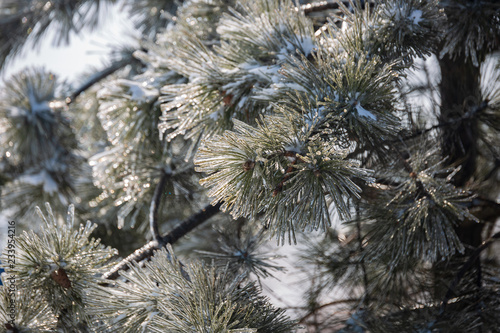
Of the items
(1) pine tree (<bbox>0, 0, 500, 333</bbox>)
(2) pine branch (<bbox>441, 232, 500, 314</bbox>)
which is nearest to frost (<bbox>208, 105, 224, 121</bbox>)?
(1) pine tree (<bbox>0, 0, 500, 333</bbox>)

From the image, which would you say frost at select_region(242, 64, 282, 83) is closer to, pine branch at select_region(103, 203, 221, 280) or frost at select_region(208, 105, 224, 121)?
frost at select_region(208, 105, 224, 121)

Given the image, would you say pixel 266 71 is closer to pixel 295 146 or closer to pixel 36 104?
pixel 295 146

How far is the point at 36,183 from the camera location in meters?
2.04

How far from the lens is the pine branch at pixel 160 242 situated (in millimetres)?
1096

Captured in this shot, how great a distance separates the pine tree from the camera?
30.4 inches

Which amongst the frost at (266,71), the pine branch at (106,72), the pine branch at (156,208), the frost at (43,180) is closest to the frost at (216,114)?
the frost at (266,71)

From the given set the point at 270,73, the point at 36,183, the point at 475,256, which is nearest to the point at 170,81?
the point at 270,73

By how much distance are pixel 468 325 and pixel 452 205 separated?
0.36 metres

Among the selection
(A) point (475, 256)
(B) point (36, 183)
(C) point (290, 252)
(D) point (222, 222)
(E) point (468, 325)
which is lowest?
(E) point (468, 325)

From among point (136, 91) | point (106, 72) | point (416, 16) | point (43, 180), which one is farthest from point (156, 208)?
point (106, 72)

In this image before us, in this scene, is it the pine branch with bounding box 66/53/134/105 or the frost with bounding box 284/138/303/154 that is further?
the pine branch with bounding box 66/53/134/105

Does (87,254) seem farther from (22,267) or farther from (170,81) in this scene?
(170,81)

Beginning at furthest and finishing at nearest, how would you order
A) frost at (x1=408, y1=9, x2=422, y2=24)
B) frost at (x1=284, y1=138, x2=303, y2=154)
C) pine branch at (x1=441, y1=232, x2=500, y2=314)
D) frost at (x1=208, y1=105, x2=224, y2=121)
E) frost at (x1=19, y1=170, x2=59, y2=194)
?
frost at (x1=19, y1=170, x2=59, y2=194)
pine branch at (x1=441, y1=232, x2=500, y2=314)
frost at (x1=208, y1=105, x2=224, y2=121)
frost at (x1=408, y1=9, x2=422, y2=24)
frost at (x1=284, y1=138, x2=303, y2=154)

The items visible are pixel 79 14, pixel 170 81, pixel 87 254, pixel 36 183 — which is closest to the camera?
pixel 87 254
